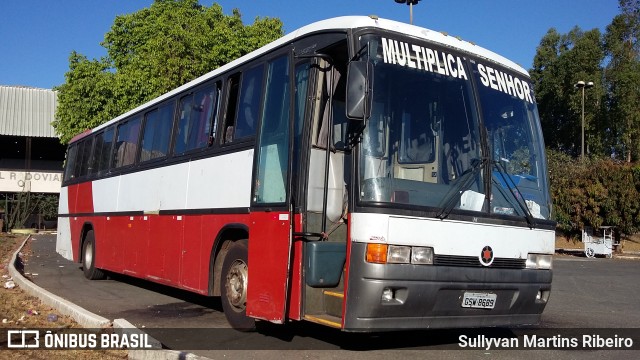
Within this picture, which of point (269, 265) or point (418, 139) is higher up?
point (418, 139)

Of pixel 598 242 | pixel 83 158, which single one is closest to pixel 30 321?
pixel 83 158

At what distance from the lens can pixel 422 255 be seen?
5758 mm

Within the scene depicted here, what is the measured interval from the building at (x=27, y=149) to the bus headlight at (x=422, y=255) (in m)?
39.8

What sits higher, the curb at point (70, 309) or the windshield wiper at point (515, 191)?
the windshield wiper at point (515, 191)

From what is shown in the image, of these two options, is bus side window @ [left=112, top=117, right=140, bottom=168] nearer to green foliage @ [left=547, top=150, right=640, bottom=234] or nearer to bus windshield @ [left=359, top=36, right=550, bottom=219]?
bus windshield @ [left=359, top=36, right=550, bottom=219]

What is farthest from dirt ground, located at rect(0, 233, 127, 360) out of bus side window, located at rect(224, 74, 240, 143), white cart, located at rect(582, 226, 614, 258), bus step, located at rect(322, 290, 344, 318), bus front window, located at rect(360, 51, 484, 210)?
white cart, located at rect(582, 226, 614, 258)

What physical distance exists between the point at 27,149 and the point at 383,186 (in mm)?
46246

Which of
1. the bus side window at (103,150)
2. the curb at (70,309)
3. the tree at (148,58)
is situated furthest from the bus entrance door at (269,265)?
the tree at (148,58)

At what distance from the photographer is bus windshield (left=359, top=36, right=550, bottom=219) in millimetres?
5824

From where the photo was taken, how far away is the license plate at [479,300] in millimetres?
6020

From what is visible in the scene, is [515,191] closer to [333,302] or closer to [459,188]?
[459,188]

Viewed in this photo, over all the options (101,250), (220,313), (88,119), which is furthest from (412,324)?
(88,119)

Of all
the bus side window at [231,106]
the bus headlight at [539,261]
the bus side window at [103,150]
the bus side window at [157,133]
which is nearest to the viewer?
the bus headlight at [539,261]

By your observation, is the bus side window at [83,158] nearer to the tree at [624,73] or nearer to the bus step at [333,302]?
the bus step at [333,302]
